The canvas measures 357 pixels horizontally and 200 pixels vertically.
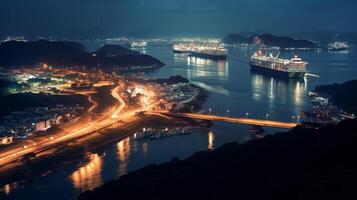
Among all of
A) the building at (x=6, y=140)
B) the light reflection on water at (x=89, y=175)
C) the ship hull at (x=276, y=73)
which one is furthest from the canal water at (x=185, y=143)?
the ship hull at (x=276, y=73)

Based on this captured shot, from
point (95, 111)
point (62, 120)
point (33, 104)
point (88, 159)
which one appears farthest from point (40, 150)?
point (33, 104)

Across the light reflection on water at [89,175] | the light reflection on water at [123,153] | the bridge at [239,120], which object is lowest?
the light reflection on water at [89,175]

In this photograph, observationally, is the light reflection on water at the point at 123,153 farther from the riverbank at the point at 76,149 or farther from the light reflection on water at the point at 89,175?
the light reflection on water at the point at 89,175

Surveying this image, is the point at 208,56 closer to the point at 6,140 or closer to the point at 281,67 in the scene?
the point at 281,67

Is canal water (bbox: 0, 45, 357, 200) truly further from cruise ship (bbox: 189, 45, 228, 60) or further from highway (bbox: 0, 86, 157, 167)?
cruise ship (bbox: 189, 45, 228, 60)

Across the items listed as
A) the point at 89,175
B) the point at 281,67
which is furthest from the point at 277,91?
the point at 89,175

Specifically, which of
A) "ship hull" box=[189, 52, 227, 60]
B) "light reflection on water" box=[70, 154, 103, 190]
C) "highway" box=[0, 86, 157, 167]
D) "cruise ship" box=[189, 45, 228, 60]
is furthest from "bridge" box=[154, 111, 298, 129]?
"cruise ship" box=[189, 45, 228, 60]

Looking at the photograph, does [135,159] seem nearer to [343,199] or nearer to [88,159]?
[88,159]
